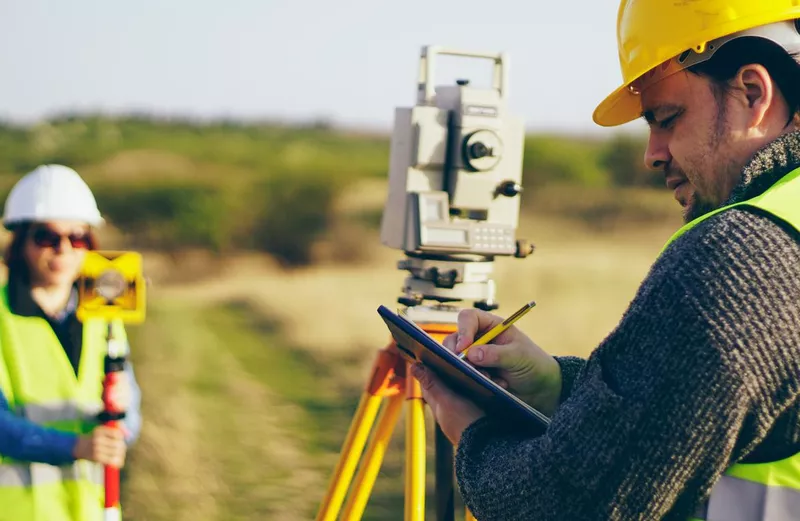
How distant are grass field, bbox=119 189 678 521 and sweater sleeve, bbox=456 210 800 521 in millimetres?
4046

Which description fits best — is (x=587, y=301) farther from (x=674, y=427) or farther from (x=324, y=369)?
(x=674, y=427)

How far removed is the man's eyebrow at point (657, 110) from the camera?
1.64 meters

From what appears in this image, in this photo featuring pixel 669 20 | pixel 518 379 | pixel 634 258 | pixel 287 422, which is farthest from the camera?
pixel 634 258

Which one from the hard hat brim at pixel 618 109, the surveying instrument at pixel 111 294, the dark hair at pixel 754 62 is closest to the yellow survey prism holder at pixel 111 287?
the surveying instrument at pixel 111 294

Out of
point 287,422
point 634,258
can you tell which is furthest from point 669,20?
point 634,258

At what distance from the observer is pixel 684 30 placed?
5.37 feet

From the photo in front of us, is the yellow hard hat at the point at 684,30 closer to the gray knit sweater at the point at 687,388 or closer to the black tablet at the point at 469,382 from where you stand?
the gray knit sweater at the point at 687,388

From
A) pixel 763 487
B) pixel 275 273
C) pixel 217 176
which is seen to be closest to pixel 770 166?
pixel 763 487

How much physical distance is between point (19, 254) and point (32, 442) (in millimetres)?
585

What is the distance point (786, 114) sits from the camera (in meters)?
1.54

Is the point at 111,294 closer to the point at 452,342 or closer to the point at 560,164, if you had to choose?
the point at 452,342

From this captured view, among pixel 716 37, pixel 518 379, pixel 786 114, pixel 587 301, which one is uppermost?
pixel 716 37

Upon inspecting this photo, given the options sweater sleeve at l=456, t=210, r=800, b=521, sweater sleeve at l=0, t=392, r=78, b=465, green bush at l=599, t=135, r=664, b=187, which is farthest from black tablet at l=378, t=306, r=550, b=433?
green bush at l=599, t=135, r=664, b=187

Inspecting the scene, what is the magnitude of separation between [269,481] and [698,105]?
5.12 m
